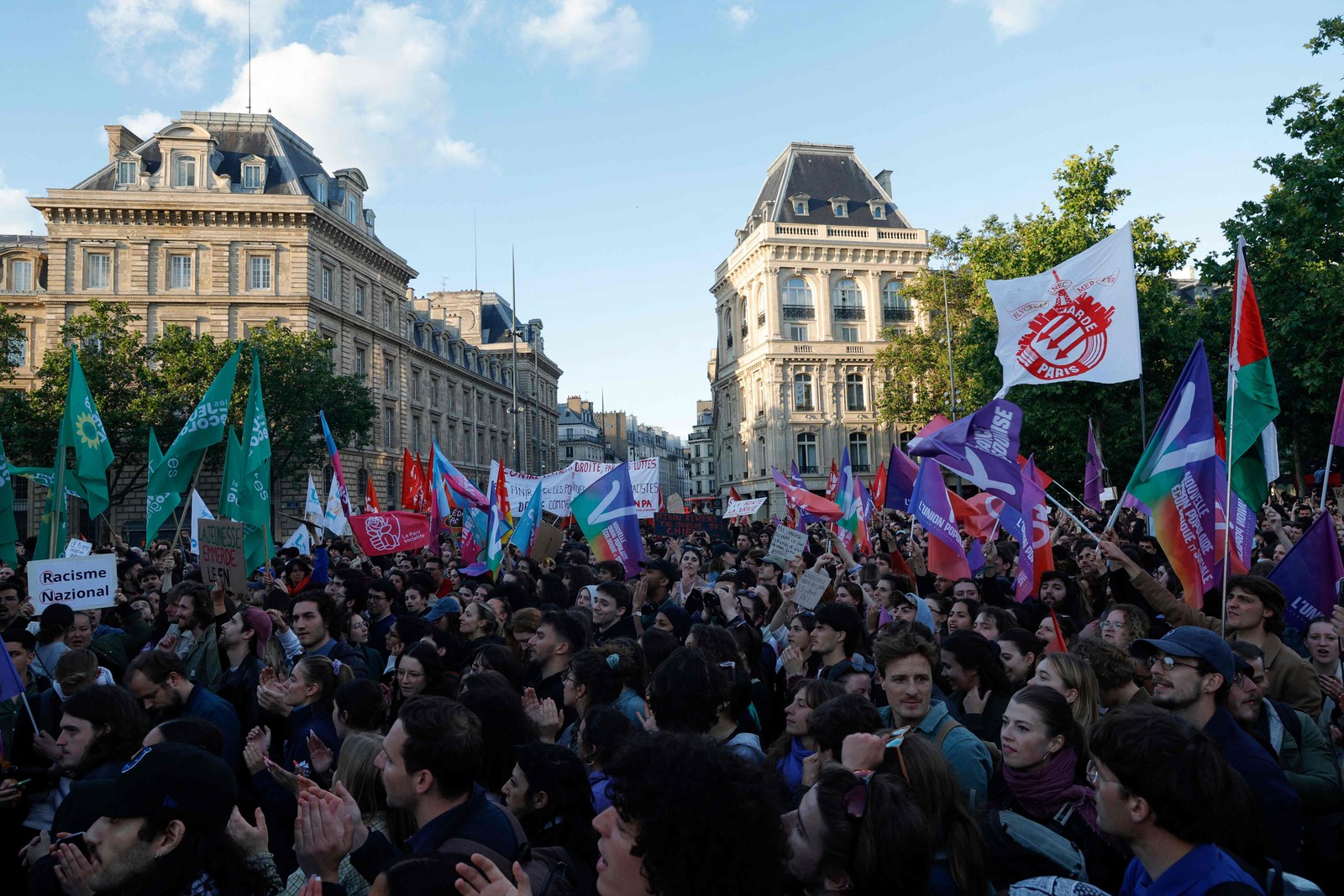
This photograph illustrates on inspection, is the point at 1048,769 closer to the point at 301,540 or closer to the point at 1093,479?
the point at 301,540

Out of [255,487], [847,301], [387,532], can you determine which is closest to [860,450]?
[847,301]

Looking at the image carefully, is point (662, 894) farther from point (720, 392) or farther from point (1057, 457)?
point (720, 392)

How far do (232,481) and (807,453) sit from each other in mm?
51798

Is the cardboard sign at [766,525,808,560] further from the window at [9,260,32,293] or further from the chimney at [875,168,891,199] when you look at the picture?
the chimney at [875,168,891,199]

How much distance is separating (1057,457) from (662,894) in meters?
35.7

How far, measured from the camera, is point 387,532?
46.9 ft

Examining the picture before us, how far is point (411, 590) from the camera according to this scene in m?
9.57

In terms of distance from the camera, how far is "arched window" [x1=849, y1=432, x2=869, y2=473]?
6141 cm

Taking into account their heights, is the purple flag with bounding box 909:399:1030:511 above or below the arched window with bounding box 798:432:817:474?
below

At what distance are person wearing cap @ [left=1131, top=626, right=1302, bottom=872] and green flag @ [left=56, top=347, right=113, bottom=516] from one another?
10199mm

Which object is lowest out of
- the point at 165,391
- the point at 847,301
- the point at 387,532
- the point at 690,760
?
the point at 690,760

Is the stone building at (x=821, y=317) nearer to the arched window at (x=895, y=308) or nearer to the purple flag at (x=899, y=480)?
the arched window at (x=895, y=308)

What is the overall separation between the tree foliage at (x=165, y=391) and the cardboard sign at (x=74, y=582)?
29254mm

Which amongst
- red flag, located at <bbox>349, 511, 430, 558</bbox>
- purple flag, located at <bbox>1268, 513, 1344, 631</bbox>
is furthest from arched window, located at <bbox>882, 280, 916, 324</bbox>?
purple flag, located at <bbox>1268, 513, 1344, 631</bbox>
